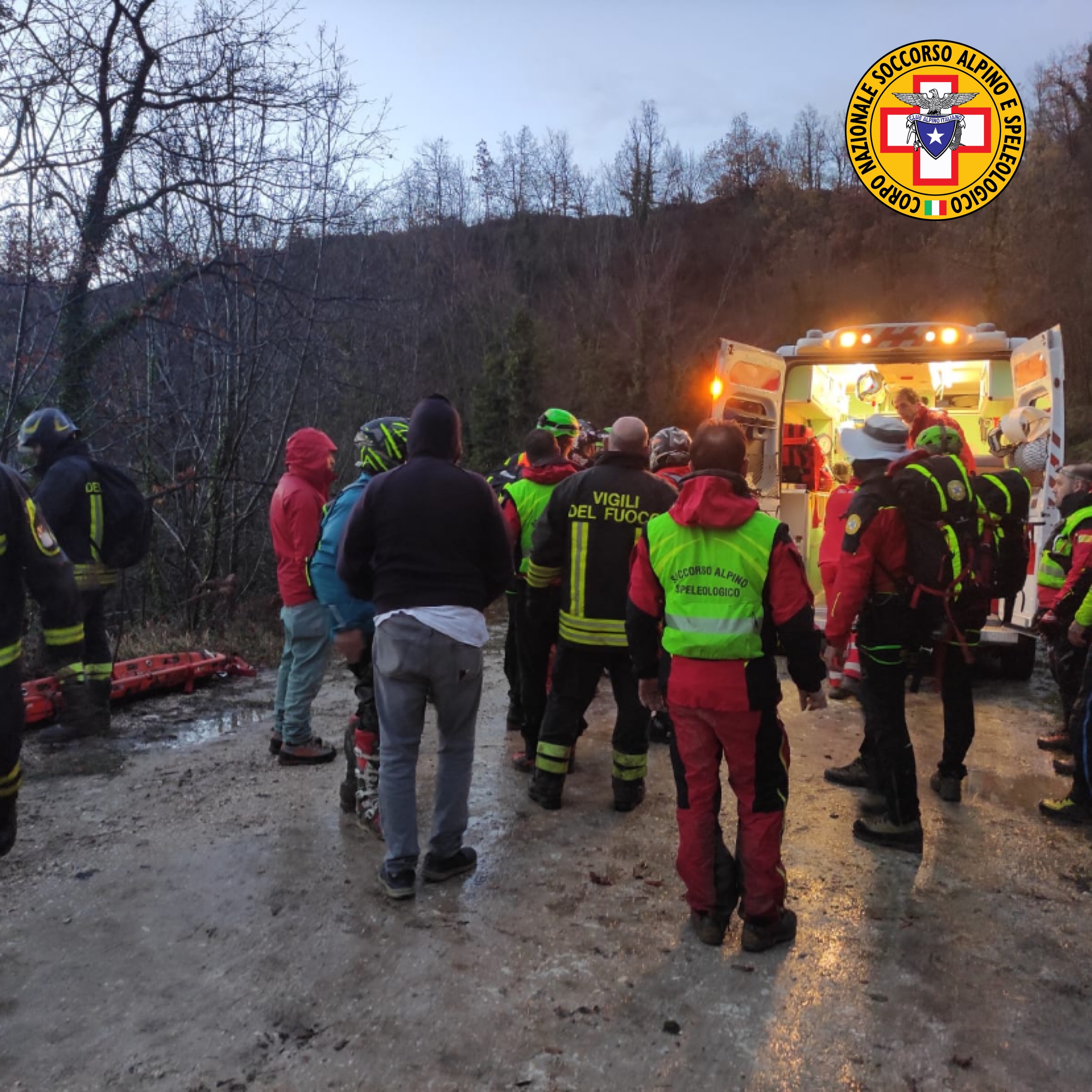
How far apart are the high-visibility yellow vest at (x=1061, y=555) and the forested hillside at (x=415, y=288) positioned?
12.9 feet

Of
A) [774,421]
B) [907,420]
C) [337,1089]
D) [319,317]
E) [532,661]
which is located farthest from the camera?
[319,317]

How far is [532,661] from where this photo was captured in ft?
16.6

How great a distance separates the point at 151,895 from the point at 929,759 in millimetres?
4393

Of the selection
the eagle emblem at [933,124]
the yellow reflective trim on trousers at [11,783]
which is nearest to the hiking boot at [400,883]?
the yellow reflective trim on trousers at [11,783]

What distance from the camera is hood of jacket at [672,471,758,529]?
3145mm

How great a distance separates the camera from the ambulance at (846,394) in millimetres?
7898

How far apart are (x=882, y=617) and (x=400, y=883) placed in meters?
2.46

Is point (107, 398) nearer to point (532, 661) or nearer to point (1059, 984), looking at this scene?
point (532, 661)

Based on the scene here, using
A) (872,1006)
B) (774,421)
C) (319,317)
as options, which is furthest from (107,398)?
(872,1006)

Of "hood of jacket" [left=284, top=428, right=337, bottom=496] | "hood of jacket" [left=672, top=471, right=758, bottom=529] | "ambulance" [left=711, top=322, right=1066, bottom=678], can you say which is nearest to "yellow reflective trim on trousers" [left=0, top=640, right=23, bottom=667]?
"hood of jacket" [left=284, top=428, right=337, bottom=496]

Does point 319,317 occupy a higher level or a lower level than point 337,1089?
higher

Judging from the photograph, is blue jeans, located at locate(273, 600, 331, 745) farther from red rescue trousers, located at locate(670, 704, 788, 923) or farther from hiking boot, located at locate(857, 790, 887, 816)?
hiking boot, located at locate(857, 790, 887, 816)

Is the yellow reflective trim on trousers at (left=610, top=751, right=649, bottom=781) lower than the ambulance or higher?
lower

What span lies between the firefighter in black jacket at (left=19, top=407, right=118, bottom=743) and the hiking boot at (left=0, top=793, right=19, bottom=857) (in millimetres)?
2469
